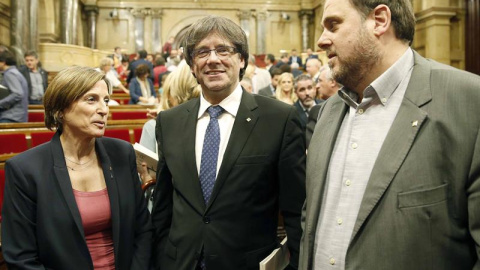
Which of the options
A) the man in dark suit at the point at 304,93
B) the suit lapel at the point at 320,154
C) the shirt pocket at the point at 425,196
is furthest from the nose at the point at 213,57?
the man in dark suit at the point at 304,93

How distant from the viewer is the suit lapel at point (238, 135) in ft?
6.08

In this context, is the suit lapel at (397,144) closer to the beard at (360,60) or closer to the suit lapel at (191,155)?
the beard at (360,60)

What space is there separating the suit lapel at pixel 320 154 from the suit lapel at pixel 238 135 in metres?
0.33

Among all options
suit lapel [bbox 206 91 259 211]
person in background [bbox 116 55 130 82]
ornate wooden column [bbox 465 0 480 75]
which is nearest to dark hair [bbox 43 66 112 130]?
suit lapel [bbox 206 91 259 211]

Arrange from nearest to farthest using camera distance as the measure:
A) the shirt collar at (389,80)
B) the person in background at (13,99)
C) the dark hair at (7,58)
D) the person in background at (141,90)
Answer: the shirt collar at (389,80), the person in background at (13,99), the dark hair at (7,58), the person in background at (141,90)

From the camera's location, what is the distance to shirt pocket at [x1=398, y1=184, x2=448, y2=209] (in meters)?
1.25

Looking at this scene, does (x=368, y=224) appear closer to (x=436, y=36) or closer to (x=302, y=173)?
(x=302, y=173)

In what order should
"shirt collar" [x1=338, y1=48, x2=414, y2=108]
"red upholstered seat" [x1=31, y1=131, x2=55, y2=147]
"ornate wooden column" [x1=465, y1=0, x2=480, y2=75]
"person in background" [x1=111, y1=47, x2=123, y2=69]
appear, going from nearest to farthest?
"shirt collar" [x1=338, y1=48, x2=414, y2=108] → "red upholstered seat" [x1=31, y1=131, x2=55, y2=147] → "ornate wooden column" [x1=465, y1=0, x2=480, y2=75] → "person in background" [x1=111, y1=47, x2=123, y2=69]

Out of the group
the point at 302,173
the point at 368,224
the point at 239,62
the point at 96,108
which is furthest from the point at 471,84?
the point at 96,108

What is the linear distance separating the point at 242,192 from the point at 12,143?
3529mm

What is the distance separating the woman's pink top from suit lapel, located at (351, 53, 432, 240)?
3.66 feet

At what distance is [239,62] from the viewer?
2008 mm

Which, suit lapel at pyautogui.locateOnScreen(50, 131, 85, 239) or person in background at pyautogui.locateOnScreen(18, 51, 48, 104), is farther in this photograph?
person in background at pyautogui.locateOnScreen(18, 51, 48, 104)

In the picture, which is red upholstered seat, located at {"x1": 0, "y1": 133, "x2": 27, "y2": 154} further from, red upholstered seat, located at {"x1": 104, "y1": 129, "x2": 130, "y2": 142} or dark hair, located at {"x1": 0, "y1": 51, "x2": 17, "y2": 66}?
dark hair, located at {"x1": 0, "y1": 51, "x2": 17, "y2": 66}
